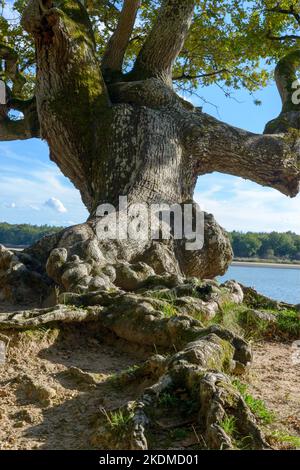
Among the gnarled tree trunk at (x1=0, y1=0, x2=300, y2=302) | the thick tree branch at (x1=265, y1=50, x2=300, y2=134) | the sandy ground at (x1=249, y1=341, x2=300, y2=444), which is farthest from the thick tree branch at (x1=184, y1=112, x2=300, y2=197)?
the sandy ground at (x1=249, y1=341, x2=300, y2=444)

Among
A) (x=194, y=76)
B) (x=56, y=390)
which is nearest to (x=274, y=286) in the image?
(x=194, y=76)

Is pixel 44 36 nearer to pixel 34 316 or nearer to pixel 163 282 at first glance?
pixel 163 282

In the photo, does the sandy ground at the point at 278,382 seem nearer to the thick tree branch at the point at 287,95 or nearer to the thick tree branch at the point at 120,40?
the thick tree branch at the point at 287,95

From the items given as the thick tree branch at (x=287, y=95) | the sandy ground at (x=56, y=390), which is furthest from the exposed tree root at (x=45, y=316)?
the thick tree branch at (x=287, y=95)

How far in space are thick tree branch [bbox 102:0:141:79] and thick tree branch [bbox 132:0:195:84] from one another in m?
0.77

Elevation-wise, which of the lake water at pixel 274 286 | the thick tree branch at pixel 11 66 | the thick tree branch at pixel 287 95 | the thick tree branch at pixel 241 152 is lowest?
the lake water at pixel 274 286

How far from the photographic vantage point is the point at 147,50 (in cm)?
1049

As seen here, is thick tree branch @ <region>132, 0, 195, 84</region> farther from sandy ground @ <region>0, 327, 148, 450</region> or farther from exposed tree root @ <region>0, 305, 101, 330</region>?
sandy ground @ <region>0, 327, 148, 450</region>

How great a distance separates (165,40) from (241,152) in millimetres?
2883

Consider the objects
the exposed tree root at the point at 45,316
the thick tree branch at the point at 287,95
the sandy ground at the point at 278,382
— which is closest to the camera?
the sandy ground at the point at 278,382

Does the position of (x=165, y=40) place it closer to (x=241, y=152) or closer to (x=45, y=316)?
(x=241, y=152)

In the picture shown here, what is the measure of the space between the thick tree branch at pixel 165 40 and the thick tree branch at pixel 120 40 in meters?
0.77

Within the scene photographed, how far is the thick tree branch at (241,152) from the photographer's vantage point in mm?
9611

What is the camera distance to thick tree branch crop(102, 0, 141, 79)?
10.9 m
